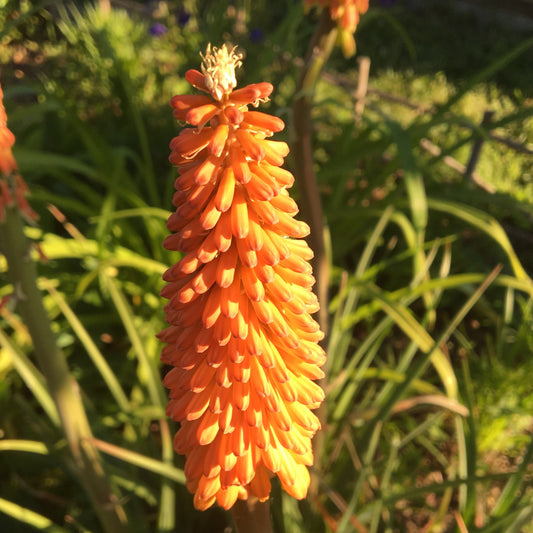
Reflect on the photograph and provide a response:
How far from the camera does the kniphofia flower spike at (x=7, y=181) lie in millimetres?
1101

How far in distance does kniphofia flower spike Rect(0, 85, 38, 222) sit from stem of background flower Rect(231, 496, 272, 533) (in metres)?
0.75

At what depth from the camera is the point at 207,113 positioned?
765 mm

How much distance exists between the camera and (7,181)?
1.16 m

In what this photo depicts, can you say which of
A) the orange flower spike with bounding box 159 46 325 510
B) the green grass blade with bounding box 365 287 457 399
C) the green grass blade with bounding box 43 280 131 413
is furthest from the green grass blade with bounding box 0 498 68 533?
the green grass blade with bounding box 365 287 457 399

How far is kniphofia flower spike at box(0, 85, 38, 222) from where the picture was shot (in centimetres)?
110

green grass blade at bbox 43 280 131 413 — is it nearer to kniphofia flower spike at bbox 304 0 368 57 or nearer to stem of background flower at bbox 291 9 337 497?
stem of background flower at bbox 291 9 337 497

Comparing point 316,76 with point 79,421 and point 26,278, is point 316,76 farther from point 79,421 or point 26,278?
point 79,421

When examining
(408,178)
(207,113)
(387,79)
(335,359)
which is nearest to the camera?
(207,113)

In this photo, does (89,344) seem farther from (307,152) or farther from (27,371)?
(307,152)

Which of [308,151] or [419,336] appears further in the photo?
[419,336]

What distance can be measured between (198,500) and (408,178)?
1.41 meters

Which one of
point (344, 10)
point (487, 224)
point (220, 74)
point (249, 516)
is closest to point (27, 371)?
point (249, 516)

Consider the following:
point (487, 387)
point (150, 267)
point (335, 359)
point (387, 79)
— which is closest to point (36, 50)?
point (387, 79)

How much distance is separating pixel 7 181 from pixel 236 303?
647 millimetres
